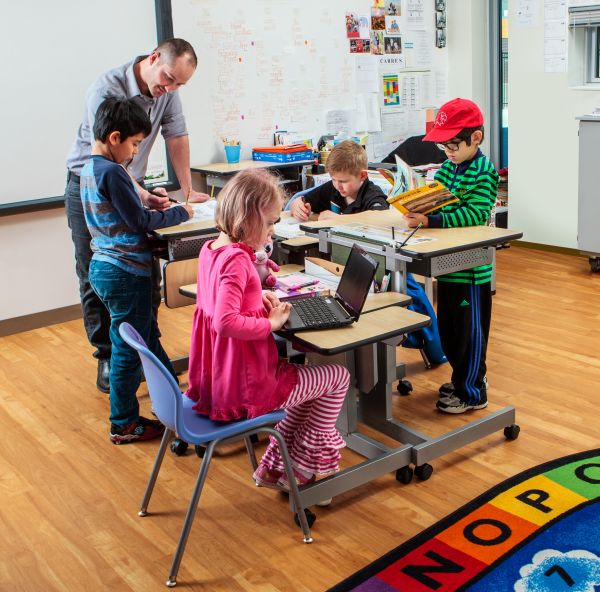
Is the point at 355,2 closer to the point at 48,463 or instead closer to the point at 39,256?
the point at 39,256

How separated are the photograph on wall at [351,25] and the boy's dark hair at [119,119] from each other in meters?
3.28

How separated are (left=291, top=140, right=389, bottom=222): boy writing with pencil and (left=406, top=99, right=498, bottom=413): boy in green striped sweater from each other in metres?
0.44

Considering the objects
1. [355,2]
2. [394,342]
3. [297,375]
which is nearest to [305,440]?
[297,375]

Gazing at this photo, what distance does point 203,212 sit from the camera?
3812 millimetres

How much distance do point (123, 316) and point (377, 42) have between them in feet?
12.2

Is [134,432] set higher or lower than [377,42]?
lower

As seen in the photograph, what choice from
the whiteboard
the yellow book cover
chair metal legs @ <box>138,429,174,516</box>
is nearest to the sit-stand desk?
the yellow book cover

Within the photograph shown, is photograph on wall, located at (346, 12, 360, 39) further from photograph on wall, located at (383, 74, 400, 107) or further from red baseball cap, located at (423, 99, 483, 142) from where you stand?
red baseball cap, located at (423, 99, 483, 142)

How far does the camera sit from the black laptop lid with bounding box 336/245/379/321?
2.46m

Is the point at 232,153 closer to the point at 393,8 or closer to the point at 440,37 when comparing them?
the point at 393,8

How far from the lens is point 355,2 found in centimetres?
588

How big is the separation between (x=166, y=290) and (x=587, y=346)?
210 cm

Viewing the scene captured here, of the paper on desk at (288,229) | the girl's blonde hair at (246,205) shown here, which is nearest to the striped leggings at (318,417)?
the girl's blonde hair at (246,205)

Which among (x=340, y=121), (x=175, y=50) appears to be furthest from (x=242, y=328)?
(x=340, y=121)
